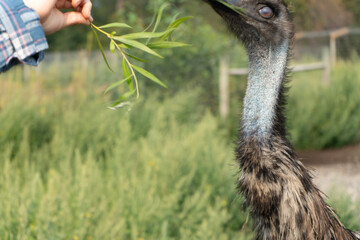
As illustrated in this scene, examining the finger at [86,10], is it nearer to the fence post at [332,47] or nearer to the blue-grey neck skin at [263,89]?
the blue-grey neck skin at [263,89]

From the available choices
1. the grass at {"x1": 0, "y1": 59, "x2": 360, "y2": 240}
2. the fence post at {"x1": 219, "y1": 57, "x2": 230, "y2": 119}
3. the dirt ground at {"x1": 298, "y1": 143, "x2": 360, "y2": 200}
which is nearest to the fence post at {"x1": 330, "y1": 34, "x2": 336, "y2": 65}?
the dirt ground at {"x1": 298, "y1": 143, "x2": 360, "y2": 200}

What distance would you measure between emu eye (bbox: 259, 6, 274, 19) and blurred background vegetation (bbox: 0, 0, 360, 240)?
30 centimetres

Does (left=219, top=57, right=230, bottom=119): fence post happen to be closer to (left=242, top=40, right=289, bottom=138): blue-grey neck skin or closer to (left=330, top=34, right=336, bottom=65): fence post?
(left=330, top=34, right=336, bottom=65): fence post

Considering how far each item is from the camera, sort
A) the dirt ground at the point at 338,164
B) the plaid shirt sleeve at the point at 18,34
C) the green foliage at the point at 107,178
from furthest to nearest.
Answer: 1. the dirt ground at the point at 338,164
2. the green foliage at the point at 107,178
3. the plaid shirt sleeve at the point at 18,34

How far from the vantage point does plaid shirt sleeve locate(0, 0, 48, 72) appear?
5.27ft

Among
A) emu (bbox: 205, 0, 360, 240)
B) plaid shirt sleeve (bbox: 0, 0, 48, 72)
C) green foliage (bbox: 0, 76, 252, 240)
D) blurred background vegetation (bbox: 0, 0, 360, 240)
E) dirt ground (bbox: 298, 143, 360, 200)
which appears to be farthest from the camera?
dirt ground (bbox: 298, 143, 360, 200)

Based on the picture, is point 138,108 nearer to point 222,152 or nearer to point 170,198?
point 222,152

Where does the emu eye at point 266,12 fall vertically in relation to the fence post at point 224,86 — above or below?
above

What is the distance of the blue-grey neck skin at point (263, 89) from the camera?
2.35 m

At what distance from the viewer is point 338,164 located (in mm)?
8148

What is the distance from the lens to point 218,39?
9844 millimetres

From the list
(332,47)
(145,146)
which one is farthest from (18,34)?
(332,47)

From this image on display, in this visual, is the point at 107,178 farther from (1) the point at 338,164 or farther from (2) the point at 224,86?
(2) the point at 224,86

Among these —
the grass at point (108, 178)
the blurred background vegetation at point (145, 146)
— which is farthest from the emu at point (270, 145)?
the grass at point (108, 178)
